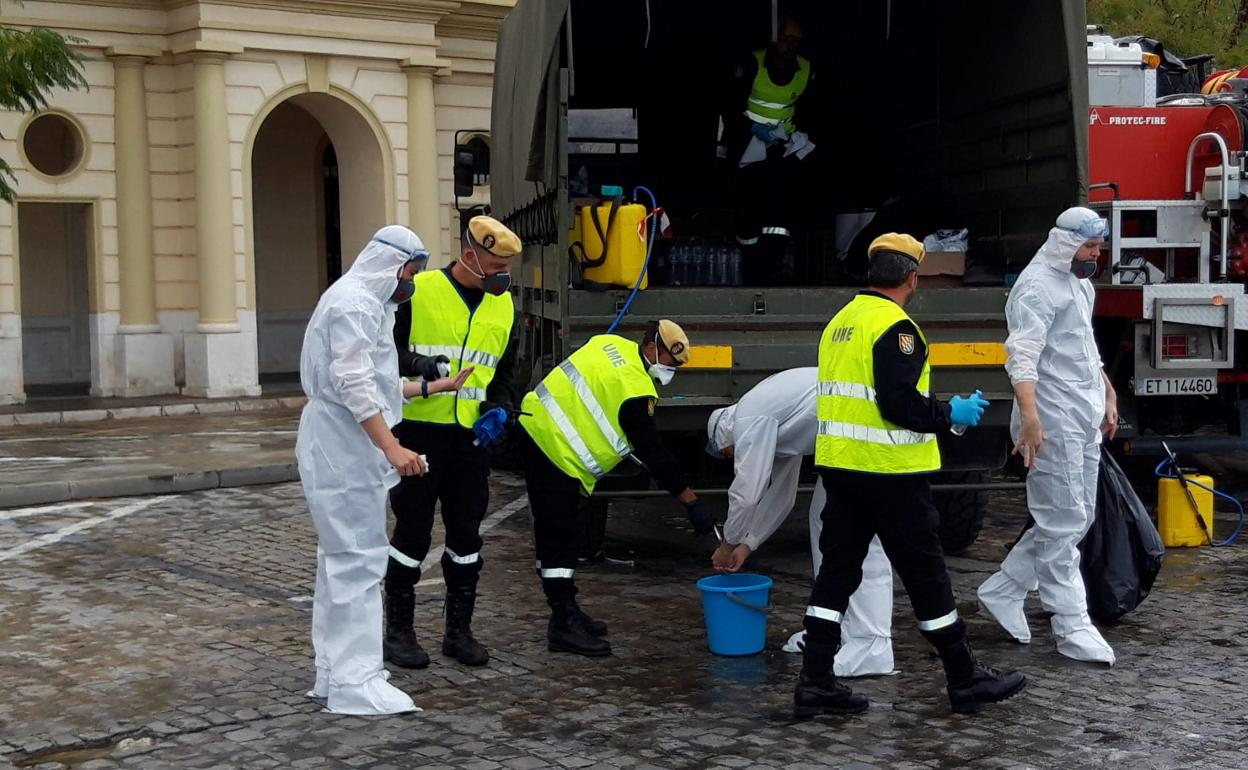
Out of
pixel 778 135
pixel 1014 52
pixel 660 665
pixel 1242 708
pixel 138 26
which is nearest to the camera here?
pixel 1242 708

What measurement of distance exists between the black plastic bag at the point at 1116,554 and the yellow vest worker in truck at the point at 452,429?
2.60 m

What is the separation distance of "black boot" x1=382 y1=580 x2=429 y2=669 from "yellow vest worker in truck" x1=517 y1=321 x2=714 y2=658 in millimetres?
579

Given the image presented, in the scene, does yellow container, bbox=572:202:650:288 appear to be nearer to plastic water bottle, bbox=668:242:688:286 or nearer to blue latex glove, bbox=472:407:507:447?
plastic water bottle, bbox=668:242:688:286

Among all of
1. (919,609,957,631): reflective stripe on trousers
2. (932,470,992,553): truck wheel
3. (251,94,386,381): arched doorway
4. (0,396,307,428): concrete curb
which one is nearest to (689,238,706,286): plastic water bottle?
(932,470,992,553): truck wheel

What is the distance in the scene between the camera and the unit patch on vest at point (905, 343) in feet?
19.3

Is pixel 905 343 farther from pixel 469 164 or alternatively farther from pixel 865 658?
pixel 469 164

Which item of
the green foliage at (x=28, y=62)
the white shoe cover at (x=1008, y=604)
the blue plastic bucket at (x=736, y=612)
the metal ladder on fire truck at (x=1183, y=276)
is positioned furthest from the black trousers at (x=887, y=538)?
the green foliage at (x=28, y=62)

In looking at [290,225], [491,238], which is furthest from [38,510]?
[290,225]

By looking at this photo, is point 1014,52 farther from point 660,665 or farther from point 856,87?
point 660,665

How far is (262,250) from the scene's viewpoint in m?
22.1

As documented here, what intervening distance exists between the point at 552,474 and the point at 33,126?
14.5 meters

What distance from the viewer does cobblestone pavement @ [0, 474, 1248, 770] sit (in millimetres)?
5555

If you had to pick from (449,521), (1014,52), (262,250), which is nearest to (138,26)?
(262,250)

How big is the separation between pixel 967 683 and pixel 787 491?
1.21m
